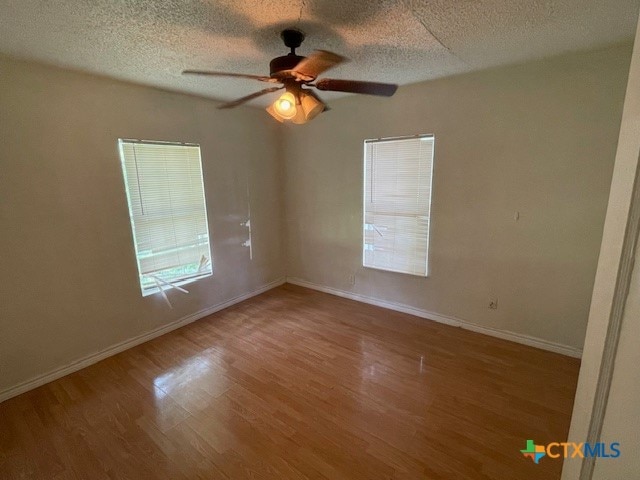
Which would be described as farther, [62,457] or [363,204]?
[363,204]

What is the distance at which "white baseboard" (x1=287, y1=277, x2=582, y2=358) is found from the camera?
2517 millimetres

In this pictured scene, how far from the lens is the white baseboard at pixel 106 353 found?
2.18 m

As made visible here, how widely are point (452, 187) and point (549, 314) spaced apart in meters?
1.39

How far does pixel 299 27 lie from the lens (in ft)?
5.51

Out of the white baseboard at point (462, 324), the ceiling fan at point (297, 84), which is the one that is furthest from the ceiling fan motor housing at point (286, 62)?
the white baseboard at point (462, 324)

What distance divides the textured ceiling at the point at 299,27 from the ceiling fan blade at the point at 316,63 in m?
0.27

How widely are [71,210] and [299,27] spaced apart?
221 centimetres

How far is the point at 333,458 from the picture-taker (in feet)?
5.41

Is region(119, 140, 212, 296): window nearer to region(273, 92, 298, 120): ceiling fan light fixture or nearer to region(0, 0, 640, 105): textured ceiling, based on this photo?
region(0, 0, 640, 105): textured ceiling

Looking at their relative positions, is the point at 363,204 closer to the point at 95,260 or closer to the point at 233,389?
the point at 233,389

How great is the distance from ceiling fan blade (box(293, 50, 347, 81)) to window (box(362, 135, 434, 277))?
1.61 meters

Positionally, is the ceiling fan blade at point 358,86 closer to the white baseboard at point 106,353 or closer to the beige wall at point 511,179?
the beige wall at point 511,179

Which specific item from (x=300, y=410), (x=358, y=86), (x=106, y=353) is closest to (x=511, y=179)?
(x=358, y=86)

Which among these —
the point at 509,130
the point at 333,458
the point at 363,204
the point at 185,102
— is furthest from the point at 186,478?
the point at 509,130
